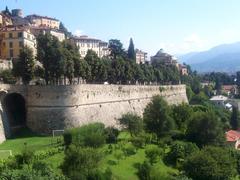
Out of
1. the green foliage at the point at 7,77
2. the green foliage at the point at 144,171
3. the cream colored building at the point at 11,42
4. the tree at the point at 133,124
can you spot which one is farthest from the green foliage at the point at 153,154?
the cream colored building at the point at 11,42

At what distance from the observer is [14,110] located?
51.3m

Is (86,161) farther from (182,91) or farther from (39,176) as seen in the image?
(182,91)

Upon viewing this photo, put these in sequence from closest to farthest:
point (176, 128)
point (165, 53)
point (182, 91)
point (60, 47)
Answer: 1. point (60, 47)
2. point (176, 128)
3. point (182, 91)
4. point (165, 53)

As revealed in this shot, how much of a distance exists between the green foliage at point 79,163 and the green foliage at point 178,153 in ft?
38.8

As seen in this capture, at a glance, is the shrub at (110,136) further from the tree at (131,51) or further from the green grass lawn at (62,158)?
the tree at (131,51)

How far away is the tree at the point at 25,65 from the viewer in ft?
167

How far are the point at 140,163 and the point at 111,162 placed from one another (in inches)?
116

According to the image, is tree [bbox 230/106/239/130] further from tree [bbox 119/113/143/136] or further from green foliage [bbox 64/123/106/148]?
green foliage [bbox 64/123/106/148]

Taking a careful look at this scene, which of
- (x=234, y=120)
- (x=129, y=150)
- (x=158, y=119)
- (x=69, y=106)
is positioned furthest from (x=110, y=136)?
(x=234, y=120)

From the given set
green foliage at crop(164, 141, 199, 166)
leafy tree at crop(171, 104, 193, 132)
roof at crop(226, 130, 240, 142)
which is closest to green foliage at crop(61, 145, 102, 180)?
green foliage at crop(164, 141, 199, 166)

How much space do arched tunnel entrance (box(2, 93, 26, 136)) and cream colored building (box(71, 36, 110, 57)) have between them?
208ft

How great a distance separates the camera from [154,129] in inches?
2215

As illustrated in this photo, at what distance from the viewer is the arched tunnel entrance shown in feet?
162

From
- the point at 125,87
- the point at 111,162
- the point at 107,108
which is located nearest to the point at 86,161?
the point at 111,162
